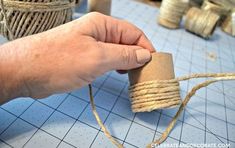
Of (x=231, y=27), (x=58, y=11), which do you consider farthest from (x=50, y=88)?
(x=231, y=27)

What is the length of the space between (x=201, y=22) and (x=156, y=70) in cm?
70

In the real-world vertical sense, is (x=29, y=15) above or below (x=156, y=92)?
above

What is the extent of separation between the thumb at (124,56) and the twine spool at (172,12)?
25.5 inches

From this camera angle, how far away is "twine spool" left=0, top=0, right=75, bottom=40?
0.53m

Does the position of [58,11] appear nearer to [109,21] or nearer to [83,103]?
[109,21]

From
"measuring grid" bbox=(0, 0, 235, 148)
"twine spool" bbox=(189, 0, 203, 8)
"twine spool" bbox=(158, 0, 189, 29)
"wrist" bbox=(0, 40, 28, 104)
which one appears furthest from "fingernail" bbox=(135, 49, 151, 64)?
"twine spool" bbox=(189, 0, 203, 8)

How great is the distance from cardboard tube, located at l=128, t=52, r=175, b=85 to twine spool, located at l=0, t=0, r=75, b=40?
0.92 ft

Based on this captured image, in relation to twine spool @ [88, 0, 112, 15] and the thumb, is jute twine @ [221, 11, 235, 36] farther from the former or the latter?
the thumb

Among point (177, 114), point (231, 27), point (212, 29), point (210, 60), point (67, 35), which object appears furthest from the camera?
point (231, 27)

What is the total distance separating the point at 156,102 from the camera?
51 centimetres

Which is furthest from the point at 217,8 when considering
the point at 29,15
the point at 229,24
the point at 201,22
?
the point at 29,15

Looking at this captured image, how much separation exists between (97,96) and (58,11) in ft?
0.90

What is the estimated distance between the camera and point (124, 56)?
505 millimetres

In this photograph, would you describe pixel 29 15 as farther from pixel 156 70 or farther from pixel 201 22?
pixel 201 22
